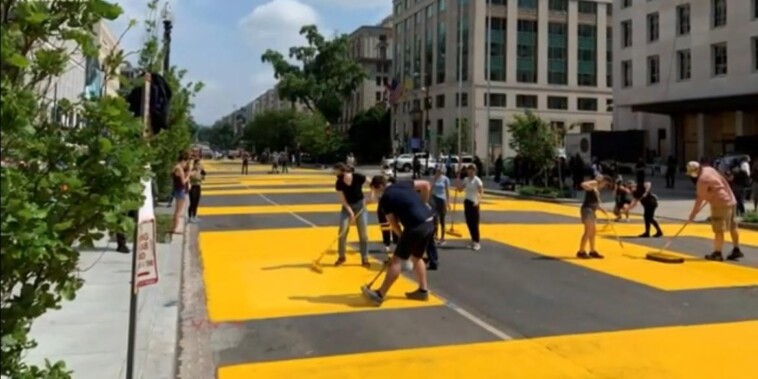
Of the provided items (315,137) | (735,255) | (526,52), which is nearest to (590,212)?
(735,255)

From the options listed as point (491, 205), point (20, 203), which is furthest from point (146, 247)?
point (491, 205)

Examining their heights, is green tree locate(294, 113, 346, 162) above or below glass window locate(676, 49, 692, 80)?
below

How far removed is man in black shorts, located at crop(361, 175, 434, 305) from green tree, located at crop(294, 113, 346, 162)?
73365 mm

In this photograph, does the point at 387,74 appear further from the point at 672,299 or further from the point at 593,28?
the point at 672,299

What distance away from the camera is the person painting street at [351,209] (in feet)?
39.2

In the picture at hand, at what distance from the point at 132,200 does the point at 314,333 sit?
489cm

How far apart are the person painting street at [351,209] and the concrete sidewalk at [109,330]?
2852mm

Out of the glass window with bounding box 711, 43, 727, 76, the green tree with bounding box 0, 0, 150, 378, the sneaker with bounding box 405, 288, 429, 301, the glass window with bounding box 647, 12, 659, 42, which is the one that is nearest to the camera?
the green tree with bounding box 0, 0, 150, 378

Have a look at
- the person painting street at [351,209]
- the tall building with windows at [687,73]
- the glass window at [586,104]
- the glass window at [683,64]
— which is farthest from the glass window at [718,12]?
the person painting street at [351,209]

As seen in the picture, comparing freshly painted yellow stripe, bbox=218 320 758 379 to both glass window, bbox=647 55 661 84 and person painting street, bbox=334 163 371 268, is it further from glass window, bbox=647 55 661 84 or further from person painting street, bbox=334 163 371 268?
glass window, bbox=647 55 661 84

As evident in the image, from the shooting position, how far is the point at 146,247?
4.88 meters

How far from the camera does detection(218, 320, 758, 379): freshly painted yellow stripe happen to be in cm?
615

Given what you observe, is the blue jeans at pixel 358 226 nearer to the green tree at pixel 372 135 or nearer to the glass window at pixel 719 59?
the glass window at pixel 719 59

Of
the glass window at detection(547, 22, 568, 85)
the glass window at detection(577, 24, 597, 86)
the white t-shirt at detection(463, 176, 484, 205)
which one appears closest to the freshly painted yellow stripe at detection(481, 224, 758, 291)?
the white t-shirt at detection(463, 176, 484, 205)
